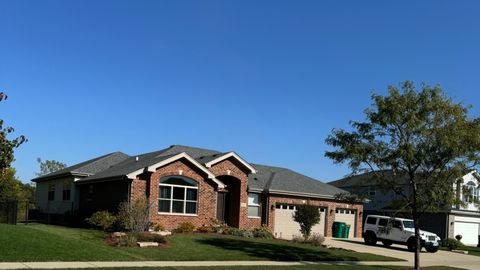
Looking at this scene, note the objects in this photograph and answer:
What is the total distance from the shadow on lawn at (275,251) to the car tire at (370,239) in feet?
30.7

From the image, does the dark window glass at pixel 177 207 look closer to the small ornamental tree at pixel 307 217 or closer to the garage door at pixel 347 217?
the small ornamental tree at pixel 307 217

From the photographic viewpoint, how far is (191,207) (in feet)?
97.2

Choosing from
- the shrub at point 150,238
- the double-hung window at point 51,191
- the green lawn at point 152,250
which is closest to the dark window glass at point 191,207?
the green lawn at point 152,250

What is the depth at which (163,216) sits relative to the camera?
28375 mm

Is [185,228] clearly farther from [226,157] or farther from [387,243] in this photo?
[387,243]

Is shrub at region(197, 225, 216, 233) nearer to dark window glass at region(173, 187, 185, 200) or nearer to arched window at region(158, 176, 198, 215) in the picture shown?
arched window at region(158, 176, 198, 215)

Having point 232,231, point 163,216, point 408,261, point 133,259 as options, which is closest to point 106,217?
point 163,216

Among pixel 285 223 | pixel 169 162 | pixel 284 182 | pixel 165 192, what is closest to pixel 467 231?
pixel 284 182

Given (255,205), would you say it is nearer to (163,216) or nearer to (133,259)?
(163,216)

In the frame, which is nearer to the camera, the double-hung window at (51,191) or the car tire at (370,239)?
the car tire at (370,239)

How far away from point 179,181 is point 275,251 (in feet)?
25.5

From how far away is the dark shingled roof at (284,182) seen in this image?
119ft

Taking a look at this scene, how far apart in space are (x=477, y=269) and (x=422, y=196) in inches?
227

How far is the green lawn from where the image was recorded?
17219 millimetres
